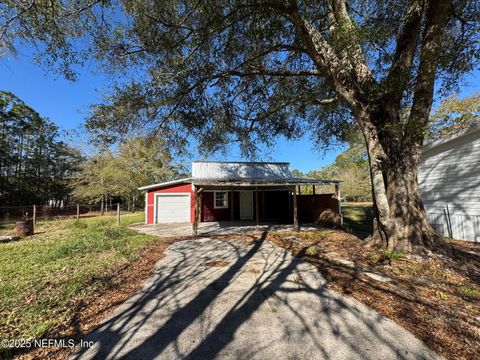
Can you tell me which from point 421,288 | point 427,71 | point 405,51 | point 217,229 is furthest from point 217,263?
point 405,51

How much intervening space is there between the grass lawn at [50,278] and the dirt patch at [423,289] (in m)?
4.12

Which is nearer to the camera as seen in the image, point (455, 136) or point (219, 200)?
point (455, 136)

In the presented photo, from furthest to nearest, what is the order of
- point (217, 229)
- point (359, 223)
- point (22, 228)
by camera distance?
1. point (359, 223)
2. point (217, 229)
3. point (22, 228)

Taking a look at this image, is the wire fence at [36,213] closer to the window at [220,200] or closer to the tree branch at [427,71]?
the window at [220,200]

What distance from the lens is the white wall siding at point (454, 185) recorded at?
7.54m

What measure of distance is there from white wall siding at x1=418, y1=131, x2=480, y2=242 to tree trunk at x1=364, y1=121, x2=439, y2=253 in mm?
3745

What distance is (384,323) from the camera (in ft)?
9.40

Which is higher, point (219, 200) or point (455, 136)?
point (455, 136)

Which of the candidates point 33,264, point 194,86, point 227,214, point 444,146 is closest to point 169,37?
point 194,86

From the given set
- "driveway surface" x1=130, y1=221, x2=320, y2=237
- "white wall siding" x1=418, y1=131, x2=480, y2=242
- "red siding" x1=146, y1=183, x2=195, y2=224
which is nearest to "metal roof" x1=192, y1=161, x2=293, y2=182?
"red siding" x1=146, y1=183, x2=195, y2=224

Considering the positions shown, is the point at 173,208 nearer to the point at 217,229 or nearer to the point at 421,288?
the point at 217,229

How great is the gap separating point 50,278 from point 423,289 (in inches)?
262

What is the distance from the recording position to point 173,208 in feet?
50.4

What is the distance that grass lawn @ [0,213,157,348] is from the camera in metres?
3.07
